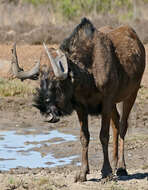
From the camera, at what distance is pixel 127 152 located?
38.9 ft

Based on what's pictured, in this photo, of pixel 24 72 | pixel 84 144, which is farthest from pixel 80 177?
pixel 24 72

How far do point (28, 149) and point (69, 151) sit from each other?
79 centimetres

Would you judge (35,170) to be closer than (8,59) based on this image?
Yes

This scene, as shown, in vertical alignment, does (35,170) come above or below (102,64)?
below

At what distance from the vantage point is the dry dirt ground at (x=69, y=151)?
8.56m

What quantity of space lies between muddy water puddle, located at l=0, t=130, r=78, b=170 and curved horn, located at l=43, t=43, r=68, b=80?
304 centimetres

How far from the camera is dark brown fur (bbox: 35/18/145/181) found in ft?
27.5

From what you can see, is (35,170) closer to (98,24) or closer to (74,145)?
(74,145)

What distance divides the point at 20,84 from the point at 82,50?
8054mm

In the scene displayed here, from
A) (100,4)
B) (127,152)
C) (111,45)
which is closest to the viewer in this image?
(111,45)

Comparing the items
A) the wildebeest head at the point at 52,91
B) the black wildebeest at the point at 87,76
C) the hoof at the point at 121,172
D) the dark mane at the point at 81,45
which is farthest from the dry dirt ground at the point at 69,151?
the dark mane at the point at 81,45

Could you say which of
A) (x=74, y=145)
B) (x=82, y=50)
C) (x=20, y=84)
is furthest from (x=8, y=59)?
(x=82, y=50)

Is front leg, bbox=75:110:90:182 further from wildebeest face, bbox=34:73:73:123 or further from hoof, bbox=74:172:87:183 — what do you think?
wildebeest face, bbox=34:73:73:123

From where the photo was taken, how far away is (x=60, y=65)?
832 cm
